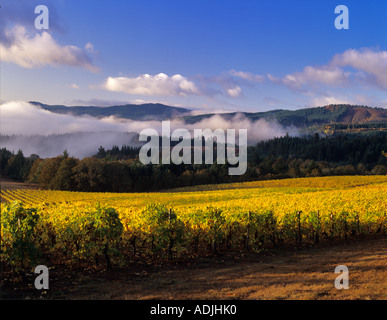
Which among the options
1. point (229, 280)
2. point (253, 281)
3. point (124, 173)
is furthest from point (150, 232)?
point (124, 173)

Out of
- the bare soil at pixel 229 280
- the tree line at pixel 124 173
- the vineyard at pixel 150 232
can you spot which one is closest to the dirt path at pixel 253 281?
the bare soil at pixel 229 280

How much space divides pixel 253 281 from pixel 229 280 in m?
0.99

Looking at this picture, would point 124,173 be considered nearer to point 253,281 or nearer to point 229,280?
point 229,280

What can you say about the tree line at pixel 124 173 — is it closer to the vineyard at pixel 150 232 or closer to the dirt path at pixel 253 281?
the vineyard at pixel 150 232

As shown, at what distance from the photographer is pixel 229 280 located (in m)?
12.8

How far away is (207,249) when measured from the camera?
18.8m

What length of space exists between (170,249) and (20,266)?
7.03 meters

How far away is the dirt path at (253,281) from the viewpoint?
1074cm

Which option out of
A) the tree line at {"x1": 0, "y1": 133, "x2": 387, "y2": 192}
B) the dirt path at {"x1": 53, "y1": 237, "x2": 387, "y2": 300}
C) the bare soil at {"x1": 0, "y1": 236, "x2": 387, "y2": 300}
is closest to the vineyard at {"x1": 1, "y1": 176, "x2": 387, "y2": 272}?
the bare soil at {"x1": 0, "y1": 236, "x2": 387, "y2": 300}

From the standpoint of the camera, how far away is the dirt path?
10.7 m

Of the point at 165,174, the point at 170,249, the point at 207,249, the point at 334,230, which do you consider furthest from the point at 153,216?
the point at 165,174

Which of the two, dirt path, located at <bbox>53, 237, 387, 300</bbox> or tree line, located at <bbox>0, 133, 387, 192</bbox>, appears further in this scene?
tree line, located at <bbox>0, 133, 387, 192</bbox>

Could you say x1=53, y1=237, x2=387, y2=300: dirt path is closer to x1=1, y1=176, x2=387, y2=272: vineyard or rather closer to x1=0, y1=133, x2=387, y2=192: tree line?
x1=1, y1=176, x2=387, y2=272: vineyard
